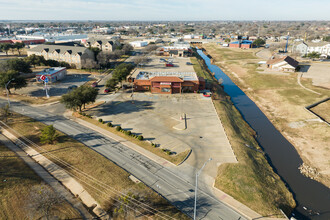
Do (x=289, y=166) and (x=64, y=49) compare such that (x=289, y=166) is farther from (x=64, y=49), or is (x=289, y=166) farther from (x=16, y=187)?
(x=64, y=49)

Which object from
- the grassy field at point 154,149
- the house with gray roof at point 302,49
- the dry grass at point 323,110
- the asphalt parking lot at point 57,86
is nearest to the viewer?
A: the grassy field at point 154,149

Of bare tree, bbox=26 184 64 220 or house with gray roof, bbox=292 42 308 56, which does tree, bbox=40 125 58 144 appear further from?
house with gray roof, bbox=292 42 308 56

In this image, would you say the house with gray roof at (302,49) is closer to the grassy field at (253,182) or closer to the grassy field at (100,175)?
the grassy field at (253,182)

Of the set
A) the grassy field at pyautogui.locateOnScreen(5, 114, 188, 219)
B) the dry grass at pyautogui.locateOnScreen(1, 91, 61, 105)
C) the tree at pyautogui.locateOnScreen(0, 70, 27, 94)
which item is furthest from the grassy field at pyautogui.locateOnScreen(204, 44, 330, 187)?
the tree at pyautogui.locateOnScreen(0, 70, 27, 94)

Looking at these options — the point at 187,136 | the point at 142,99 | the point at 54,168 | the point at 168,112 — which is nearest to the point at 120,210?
the point at 54,168

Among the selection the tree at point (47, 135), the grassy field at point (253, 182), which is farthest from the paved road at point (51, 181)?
the grassy field at point (253, 182)

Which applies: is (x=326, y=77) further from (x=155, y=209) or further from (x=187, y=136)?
(x=155, y=209)
